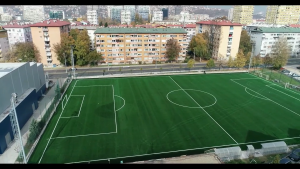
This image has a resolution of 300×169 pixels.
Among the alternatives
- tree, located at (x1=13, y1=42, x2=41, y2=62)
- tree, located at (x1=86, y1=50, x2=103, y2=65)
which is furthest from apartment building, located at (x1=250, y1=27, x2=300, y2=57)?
tree, located at (x1=13, y1=42, x2=41, y2=62)

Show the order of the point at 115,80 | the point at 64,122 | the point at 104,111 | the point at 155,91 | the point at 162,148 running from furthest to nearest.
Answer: the point at 115,80, the point at 155,91, the point at 104,111, the point at 64,122, the point at 162,148

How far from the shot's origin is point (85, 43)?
3322 cm

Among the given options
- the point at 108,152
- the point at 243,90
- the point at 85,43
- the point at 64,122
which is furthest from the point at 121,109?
the point at 85,43

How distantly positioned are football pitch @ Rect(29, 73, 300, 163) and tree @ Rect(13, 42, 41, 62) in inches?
479

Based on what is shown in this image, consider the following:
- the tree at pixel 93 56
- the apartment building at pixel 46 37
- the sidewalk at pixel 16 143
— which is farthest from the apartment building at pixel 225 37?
the sidewalk at pixel 16 143

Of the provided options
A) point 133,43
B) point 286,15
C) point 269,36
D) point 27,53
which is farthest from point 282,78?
point 286,15

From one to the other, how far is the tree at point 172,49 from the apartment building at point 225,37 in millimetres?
7662

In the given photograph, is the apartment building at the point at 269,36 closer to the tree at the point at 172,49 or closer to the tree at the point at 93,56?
the tree at the point at 172,49

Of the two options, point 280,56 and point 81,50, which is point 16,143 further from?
point 280,56

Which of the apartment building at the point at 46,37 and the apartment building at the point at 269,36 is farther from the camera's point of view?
the apartment building at the point at 269,36

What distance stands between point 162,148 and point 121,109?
613 cm

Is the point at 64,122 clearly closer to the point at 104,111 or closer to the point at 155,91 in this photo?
the point at 104,111

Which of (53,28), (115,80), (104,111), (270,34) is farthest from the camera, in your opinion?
(270,34)

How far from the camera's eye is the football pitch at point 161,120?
12805 millimetres
